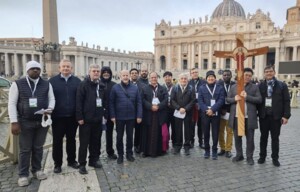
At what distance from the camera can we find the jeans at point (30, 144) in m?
4.48

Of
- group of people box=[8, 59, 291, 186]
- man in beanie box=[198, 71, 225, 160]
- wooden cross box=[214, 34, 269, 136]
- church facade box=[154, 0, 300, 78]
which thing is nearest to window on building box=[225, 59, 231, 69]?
church facade box=[154, 0, 300, 78]

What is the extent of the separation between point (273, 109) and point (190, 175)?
7.38ft

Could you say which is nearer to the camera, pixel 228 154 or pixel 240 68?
pixel 240 68

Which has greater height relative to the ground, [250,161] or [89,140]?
[89,140]

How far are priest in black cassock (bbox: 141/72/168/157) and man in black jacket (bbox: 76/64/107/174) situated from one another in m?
1.19

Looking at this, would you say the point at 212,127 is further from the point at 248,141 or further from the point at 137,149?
the point at 137,149

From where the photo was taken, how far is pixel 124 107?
5.71 meters

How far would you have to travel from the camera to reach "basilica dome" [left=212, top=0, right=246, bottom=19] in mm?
88562

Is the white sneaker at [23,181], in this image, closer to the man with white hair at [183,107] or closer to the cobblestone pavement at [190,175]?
the cobblestone pavement at [190,175]

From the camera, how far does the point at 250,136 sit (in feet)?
18.9

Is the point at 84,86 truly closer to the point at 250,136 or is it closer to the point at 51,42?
the point at 250,136

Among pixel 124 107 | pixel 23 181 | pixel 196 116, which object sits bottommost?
pixel 23 181

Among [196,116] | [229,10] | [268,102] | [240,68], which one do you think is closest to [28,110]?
[196,116]

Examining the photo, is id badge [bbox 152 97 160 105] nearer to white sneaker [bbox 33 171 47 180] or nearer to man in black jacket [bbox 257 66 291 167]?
man in black jacket [bbox 257 66 291 167]
